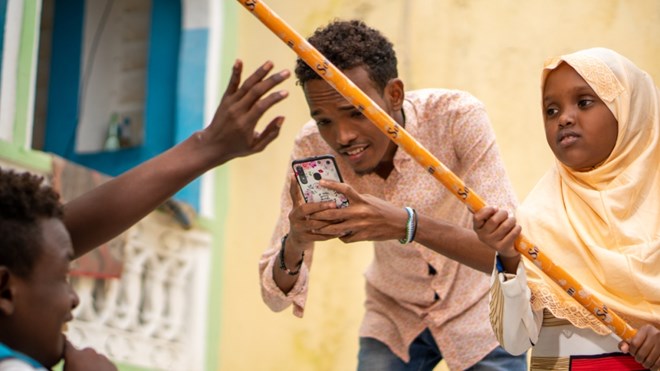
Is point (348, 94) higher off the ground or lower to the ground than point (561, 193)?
higher

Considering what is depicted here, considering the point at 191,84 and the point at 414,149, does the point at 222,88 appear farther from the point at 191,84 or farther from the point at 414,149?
the point at 414,149

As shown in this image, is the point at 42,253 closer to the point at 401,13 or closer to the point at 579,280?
the point at 579,280

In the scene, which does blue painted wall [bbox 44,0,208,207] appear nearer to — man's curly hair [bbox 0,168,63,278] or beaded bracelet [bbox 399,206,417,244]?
beaded bracelet [bbox 399,206,417,244]

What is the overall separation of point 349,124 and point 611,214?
808mm

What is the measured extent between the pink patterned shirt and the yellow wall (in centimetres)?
213

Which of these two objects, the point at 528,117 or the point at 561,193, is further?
the point at 528,117

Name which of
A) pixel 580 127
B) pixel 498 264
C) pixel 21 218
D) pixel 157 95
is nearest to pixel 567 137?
pixel 580 127

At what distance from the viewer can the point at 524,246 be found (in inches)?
106

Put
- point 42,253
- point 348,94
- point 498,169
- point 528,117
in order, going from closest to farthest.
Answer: point 42,253 → point 348,94 → point 498,169 → point 528,117

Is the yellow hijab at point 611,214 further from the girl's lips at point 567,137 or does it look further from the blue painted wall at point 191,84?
the blue painted wall at point 191,84

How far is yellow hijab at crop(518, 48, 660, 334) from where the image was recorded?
2.74m

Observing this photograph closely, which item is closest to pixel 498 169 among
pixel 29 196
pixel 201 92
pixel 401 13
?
pixel 29 196

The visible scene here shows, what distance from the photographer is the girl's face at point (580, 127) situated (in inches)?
114

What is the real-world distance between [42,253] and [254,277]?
13.1 feet
